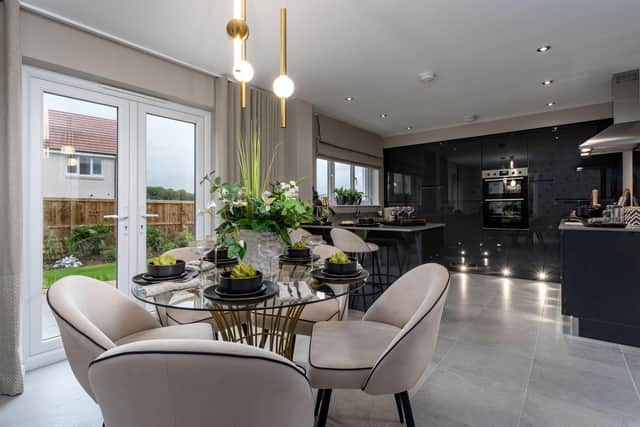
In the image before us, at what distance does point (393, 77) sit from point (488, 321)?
8.55 ft

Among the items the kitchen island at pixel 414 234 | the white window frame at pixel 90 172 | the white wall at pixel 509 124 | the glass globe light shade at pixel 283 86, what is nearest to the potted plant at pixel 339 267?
the glass globe light shade at pixel 283 86

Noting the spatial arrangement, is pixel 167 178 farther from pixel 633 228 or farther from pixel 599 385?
pixel 633 228

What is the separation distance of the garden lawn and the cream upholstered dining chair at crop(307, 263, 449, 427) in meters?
2.12

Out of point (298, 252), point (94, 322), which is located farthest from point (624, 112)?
point (94, 322)

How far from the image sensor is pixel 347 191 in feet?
16.7

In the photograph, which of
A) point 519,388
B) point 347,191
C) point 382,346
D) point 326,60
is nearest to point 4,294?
point 382,346

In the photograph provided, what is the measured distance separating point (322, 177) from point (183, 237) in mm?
2378

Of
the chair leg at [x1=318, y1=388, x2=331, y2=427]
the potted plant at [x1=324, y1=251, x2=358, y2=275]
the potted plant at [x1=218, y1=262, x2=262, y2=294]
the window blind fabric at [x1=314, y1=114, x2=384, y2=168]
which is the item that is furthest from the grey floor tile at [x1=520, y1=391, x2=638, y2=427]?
the window blind fabric at [x1=314, y1=114, x2=384, y2=168]

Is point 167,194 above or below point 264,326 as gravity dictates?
above

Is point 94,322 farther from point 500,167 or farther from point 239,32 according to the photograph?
point 500,167

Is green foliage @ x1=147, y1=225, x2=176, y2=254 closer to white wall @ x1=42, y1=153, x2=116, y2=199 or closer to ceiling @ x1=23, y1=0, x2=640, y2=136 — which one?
white wall @ x1=42, y1=153, x2=116, y2=199

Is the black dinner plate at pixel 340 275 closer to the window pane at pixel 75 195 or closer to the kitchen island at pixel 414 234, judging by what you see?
the kitchen island at pixel 414 234

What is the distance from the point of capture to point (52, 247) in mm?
2424

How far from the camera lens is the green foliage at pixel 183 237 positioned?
10.5ft
